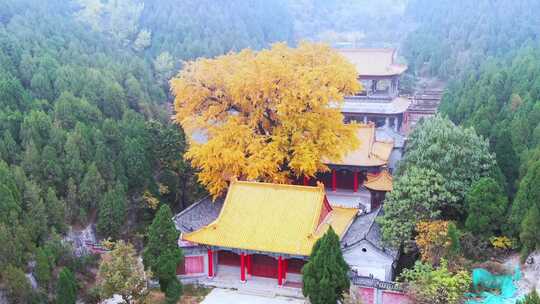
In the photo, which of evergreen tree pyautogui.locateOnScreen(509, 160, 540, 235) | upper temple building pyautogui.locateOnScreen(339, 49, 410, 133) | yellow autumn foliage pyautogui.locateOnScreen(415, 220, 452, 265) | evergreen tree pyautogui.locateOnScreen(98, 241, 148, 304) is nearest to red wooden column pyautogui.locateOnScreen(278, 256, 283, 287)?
yellow autumn foliage pyautogui.locateOnScreen(415, 220, 452, 265)

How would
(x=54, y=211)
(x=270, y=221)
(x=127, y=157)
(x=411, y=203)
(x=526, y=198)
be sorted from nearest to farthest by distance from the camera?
(x=526, y=198), (x=411, y=203), (x=270, y=221), (x=54, y=211), (x=127, y=157)

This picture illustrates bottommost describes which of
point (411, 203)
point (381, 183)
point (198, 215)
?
point (198, 215)

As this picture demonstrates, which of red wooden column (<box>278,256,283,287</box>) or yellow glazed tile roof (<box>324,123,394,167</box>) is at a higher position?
yellow glazed tile roof (<box>324,123,394,167</box>)

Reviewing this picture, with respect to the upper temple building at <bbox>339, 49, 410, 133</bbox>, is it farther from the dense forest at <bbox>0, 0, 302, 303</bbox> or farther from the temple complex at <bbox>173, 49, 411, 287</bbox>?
the temple complex at <bbox>173, 49, 411, 287</bbox>

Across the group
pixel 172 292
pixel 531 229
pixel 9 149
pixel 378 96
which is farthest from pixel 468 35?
pixel 172 292

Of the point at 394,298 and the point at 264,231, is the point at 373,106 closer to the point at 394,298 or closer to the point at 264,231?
the point at 264,231

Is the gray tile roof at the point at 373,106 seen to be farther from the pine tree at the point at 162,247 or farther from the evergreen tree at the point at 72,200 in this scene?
the pine tree at the point at 162,247

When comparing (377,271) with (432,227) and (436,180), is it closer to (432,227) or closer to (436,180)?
(432,227)
